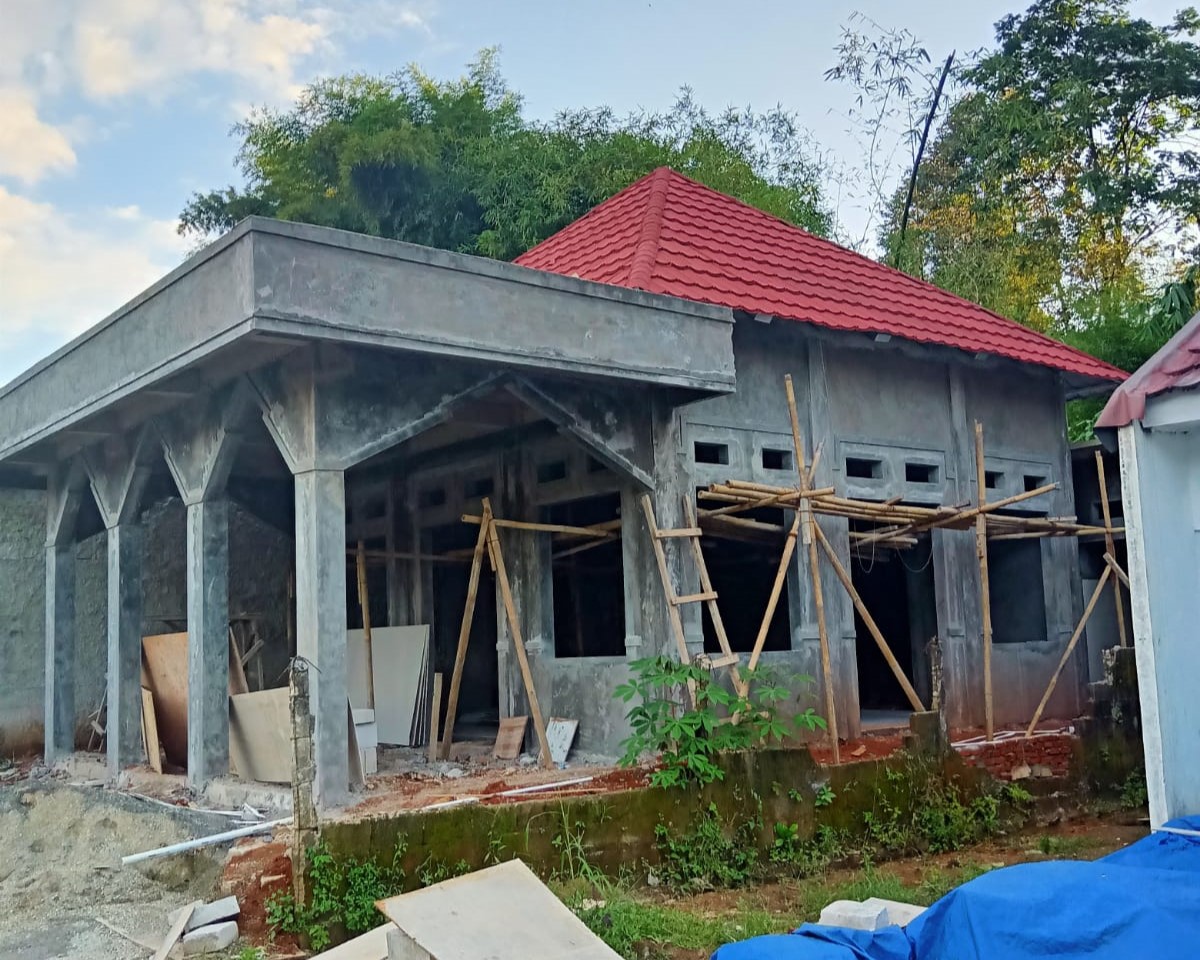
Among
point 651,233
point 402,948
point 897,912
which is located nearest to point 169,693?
point 651,233

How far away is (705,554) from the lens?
14734 mm

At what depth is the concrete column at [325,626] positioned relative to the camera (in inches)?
305

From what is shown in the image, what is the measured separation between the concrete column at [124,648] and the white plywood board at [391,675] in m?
2.00

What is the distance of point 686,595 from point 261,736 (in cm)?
358

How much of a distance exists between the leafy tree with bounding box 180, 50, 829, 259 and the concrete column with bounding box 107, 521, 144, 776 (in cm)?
1318

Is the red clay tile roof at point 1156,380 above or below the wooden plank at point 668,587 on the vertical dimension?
above

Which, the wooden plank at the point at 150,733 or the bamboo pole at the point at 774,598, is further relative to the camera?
the wooden plank at the point at 150,733

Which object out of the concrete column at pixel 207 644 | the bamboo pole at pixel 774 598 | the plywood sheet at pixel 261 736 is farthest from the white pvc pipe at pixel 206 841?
the bamboo pole at pixel 774 598

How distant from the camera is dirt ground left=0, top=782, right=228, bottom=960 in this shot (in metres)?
6.88

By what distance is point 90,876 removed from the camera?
26.2 feet

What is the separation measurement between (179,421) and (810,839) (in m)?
6.07

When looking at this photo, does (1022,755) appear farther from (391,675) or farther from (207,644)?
(207,644)

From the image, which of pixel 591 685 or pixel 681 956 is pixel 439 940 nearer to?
pixel 681 956

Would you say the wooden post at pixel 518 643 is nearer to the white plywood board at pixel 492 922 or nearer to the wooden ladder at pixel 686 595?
the wooden ladder at pixel 686 595
